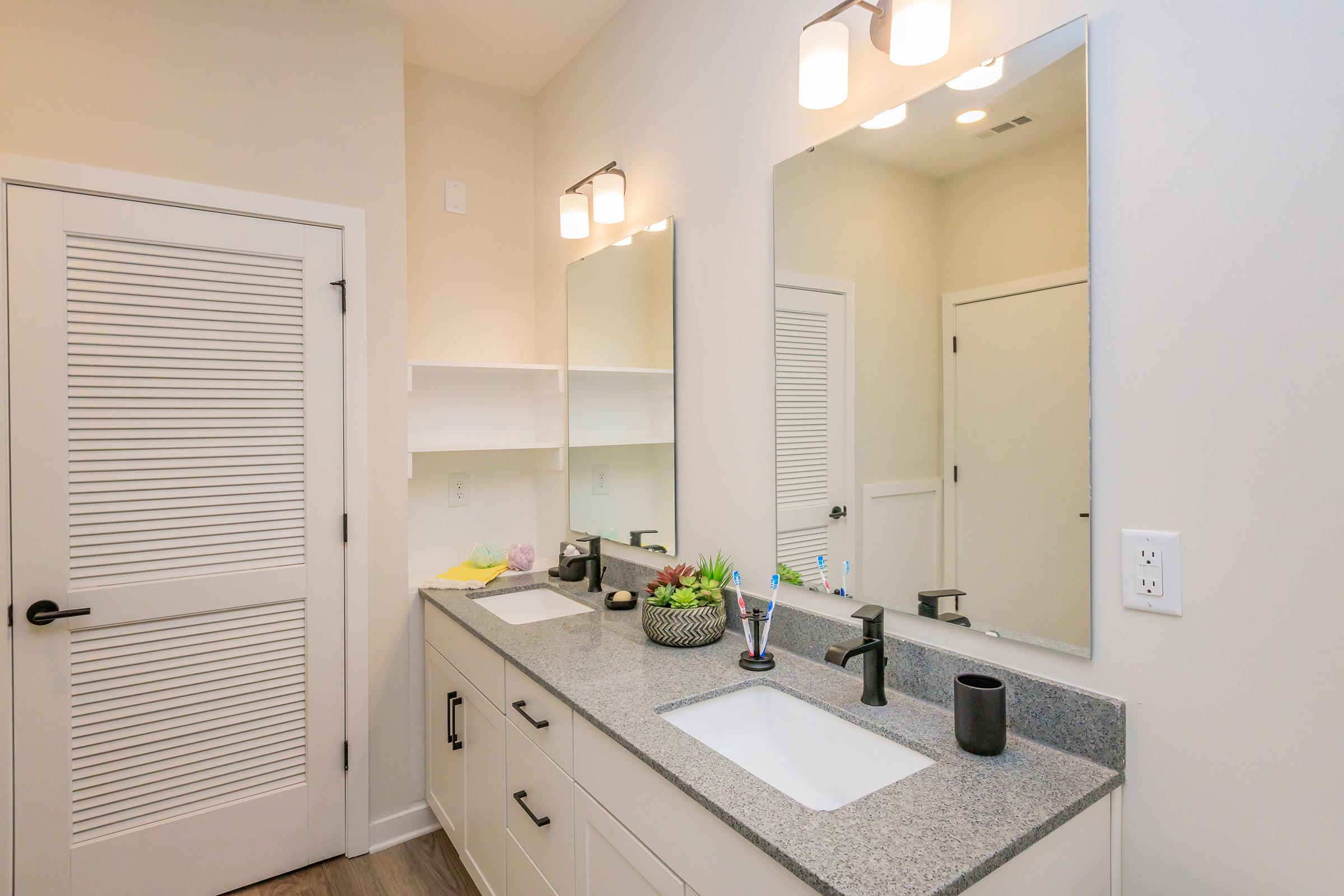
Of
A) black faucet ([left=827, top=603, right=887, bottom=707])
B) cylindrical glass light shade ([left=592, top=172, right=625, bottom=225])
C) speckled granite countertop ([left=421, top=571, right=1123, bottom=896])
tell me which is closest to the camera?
speckled granite countertop ([left=421, top=571, right=1123, bottom=896])

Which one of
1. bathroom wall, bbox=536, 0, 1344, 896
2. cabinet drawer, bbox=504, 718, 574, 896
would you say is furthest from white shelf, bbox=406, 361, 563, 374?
bathroom wall, bbox=536, 0, 1344, 896

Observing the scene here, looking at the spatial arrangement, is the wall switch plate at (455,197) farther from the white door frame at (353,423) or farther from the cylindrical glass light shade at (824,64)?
the cylindrical glass light shade at (824,64)

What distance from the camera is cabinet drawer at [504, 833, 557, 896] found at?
1.51 m

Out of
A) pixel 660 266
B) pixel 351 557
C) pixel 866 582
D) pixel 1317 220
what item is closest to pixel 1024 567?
pixel 866 582

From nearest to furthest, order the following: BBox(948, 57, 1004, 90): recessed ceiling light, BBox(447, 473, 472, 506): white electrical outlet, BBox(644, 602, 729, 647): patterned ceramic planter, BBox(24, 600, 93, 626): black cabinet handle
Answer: BBox(948, 57, 1004, 90): recessed ceiling light < BBox(644, 602, 729, 647): patterned ceramic planter < BBox(24, 600, 93, 626): black cabinet handle < BBox(447, 473, 472, 506): white electrical outlet

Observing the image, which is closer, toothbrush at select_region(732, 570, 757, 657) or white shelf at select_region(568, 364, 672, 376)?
toothbrush at select_region(732, 570, 757, 657)

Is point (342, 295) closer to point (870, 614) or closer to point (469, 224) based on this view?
point (469, 224)

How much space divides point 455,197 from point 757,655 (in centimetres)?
216

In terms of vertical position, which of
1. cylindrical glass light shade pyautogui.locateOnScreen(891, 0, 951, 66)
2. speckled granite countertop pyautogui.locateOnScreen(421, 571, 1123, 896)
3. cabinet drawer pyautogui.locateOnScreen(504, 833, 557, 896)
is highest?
cylindrical glass light shade pyautogui.locateOnScreen(891, 0, 951, 66)

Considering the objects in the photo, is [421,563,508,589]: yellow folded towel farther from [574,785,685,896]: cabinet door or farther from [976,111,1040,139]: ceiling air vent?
[976,111,1040,139]: ceiling air vent

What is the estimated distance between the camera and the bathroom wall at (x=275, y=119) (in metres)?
1.83

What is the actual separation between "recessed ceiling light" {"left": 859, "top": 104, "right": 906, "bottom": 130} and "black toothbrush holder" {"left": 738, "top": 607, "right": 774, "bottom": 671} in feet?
3.55

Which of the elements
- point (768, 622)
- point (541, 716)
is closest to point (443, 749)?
point (541, 716)

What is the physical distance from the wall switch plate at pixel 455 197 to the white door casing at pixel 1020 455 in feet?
6.88
